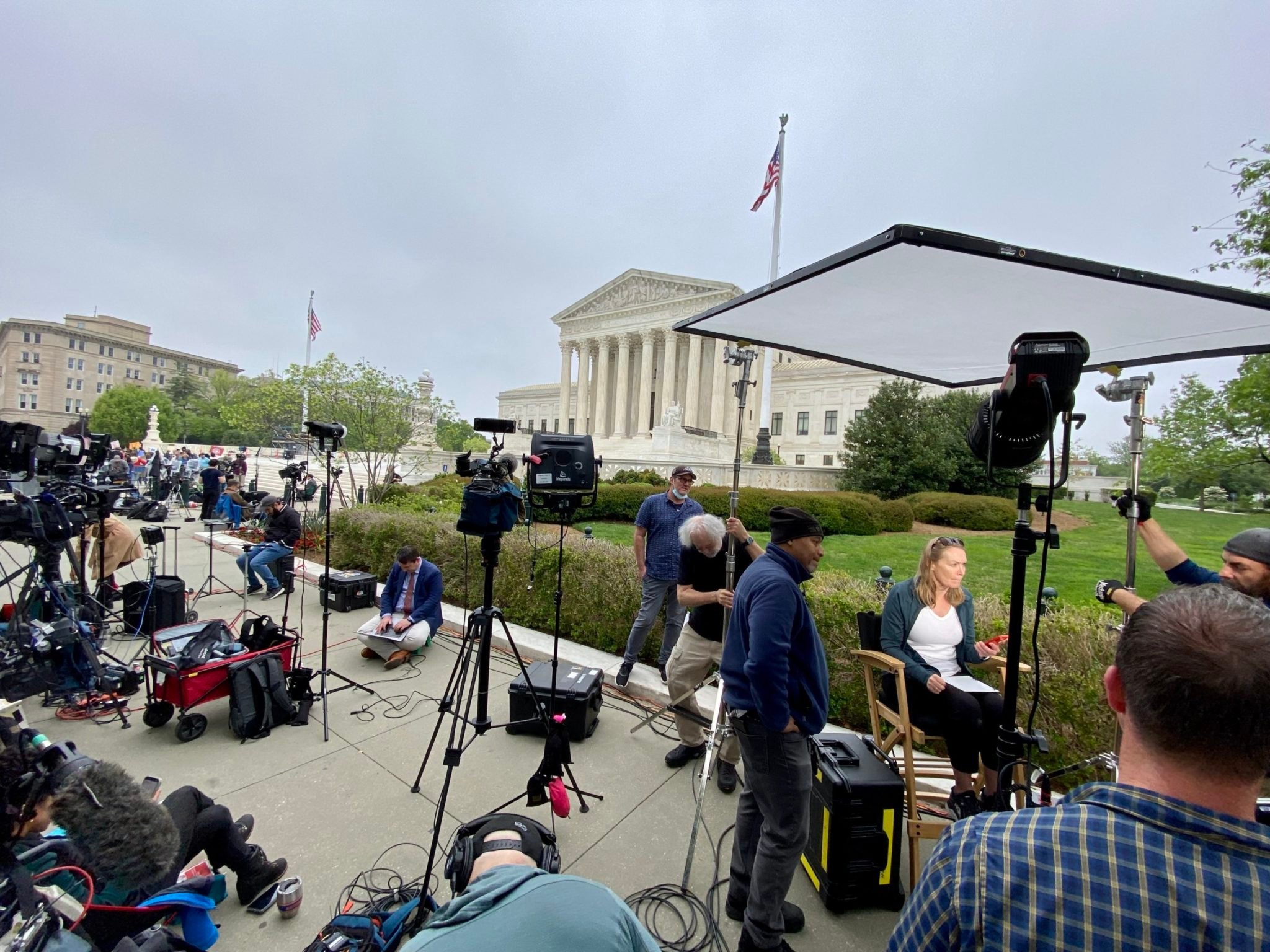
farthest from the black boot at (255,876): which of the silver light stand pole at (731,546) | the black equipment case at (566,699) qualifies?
the silver light stand pole at (731,546)

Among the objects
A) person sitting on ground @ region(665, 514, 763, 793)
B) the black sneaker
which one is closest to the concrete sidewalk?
the black sneaker

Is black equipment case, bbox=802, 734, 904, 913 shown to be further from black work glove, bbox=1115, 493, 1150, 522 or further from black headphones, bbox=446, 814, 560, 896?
black work glove, bbox=1115, 493, 1150, 522

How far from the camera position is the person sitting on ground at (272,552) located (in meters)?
7.73

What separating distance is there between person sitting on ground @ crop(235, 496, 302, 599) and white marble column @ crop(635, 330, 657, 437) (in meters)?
37.9

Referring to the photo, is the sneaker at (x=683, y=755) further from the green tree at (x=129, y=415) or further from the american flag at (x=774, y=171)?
the green tree at (x=129, y=415)

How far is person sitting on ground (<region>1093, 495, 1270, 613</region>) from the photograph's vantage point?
102 inches

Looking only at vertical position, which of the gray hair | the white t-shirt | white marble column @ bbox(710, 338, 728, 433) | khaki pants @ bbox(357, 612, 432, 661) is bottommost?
khaki pants @ bbox(357, 612, 432, 661)

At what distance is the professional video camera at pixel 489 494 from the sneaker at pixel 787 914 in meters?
2.22

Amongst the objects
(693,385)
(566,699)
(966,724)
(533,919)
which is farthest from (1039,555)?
(693,385)

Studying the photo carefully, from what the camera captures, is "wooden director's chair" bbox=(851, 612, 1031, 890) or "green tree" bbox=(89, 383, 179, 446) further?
"green tree" bbox=(89, 383, 179, 446)

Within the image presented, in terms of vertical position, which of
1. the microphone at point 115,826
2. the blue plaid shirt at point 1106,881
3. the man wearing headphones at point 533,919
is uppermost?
the blue plaid shirt at point 1106,881

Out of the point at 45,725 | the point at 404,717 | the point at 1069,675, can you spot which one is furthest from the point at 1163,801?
the point at 45,725

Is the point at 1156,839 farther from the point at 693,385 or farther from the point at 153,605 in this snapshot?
the point at 693,385

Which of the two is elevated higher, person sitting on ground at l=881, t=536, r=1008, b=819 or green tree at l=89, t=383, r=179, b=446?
green tree at l=89, t=383, r=179, b=446
